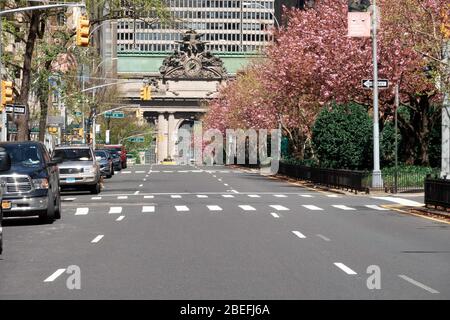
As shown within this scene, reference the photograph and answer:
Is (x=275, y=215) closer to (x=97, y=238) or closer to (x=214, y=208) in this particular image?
(x=214, y=208)

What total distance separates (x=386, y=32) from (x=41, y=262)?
29.8 meters

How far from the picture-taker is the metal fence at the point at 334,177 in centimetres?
4297

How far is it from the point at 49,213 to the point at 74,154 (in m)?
17.6

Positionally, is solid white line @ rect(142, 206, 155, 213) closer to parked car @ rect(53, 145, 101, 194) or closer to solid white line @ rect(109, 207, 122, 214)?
solid white line @ rect(109, 207, 122, 214)

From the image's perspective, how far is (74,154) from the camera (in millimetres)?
42531

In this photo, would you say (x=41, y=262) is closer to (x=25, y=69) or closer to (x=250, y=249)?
(x=250, y=249)

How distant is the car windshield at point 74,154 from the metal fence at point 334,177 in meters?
10.9

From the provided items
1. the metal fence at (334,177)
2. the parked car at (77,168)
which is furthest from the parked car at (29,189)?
the metal fence at (334,177)

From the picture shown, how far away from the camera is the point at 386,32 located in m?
43.5

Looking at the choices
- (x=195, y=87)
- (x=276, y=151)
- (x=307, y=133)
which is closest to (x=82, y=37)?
(x=307, y=133)

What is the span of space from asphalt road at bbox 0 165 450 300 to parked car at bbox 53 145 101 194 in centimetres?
987

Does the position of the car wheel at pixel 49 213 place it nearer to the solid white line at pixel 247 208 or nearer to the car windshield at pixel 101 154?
the solid white line at pixel 247 208

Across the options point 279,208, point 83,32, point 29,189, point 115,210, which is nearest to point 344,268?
point 29,189

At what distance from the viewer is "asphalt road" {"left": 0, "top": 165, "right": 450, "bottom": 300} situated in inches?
501
